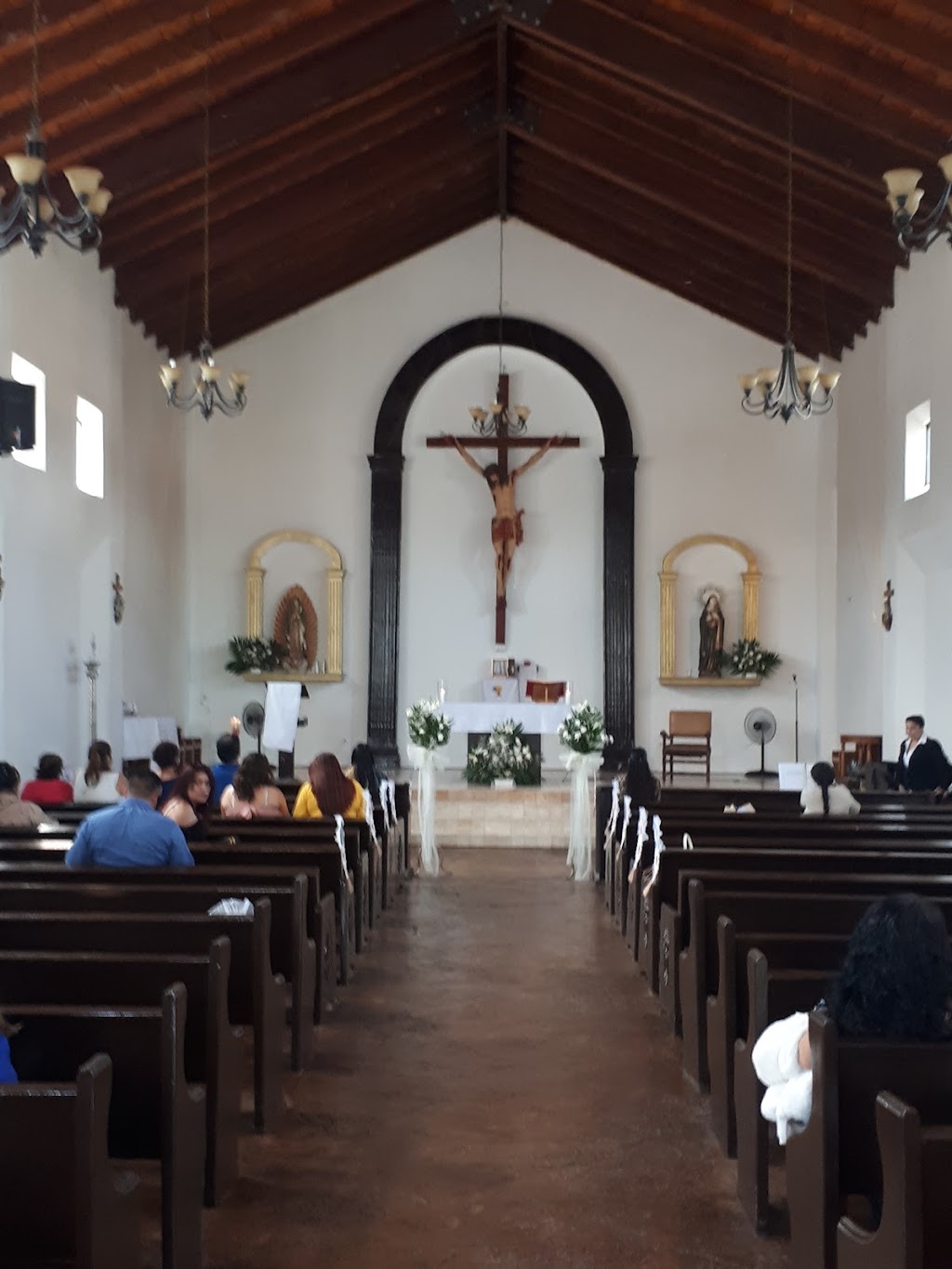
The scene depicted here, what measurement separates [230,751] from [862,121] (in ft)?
21.3

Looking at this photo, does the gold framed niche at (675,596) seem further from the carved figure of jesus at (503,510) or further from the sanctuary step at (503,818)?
the sanctuary step at (503,818)

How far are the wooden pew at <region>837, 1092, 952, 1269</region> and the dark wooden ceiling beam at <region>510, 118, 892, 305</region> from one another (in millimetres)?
12047

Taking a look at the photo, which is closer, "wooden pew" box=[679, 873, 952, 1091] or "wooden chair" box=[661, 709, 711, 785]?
"wooden pew" box=[679, 873, 952, 1091]

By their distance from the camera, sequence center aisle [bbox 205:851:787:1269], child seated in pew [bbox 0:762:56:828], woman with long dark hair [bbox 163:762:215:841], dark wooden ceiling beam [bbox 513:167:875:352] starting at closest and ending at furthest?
center aisle [bbox 205:851:787:1269], woman with long dark hair [bbox 163:762:215:841], child seated in pew [bbox 0:762:56:828], dark wooden ceiling beam [bbox 513:167:875:352]

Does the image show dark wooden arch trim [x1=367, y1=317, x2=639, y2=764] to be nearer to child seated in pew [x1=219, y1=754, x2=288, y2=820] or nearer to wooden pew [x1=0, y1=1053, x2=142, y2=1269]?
child seated in pew [x1=219, y1=754, x2=288, y2=820]

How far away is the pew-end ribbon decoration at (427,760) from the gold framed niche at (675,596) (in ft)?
17.6

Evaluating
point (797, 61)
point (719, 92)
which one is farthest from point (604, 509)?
Answer: point (797, 61)

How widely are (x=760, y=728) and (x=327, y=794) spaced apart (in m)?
9.19

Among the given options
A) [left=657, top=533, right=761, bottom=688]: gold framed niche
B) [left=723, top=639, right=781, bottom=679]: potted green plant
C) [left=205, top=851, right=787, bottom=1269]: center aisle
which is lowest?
[left=205, top=851, right=787, bottom=1269]: center aisle

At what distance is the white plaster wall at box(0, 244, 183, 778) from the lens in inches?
436

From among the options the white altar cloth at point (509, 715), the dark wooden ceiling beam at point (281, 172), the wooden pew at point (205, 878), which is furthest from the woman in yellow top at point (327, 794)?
the white altar cloth at point (509, 715)

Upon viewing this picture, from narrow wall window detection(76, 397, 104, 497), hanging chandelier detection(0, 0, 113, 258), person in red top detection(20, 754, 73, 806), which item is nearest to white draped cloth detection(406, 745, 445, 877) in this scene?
person in red top detection(20, 754, 73, 806)

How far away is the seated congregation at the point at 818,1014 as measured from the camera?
263cm

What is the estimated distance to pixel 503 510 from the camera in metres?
16.5
